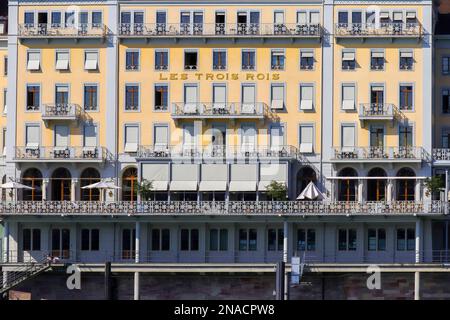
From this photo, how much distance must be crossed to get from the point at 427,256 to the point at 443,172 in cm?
505

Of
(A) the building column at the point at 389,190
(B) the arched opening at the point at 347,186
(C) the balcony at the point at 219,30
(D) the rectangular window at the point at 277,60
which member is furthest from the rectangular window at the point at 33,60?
(A) the building column at the point at 389,190

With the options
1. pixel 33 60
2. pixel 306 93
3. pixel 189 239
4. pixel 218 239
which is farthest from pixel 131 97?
pixel 306 93

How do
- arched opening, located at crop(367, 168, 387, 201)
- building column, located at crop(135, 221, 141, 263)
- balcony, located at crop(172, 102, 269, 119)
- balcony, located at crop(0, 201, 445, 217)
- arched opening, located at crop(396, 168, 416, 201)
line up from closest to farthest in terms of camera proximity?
1. balcony, located at crop(0, 201, 445, 217)
2. building column, located at crop(135, 221, 141, 263)
3. arched opening, located at crop(396, 168, 416, 201)
4. arched opening, located at crop(367, 168, 387, 201)
5. balcony, located at crop(172, 102, 269, 119)

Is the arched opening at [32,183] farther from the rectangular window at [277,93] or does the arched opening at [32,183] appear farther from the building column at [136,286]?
the rectangular window at [277,93]

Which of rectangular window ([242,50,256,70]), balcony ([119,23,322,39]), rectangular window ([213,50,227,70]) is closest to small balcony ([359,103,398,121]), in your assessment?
balcony ([119,23,322,39])

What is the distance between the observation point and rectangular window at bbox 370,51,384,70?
6069 centimetres

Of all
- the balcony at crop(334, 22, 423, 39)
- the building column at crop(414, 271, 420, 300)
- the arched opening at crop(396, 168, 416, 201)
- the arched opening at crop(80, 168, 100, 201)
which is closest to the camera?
the building column at crop(414, 271, 420, 300)

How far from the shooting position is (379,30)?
60.4 metres

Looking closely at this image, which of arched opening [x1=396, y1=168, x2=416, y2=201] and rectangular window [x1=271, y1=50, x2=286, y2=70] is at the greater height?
rectangular window [x1=271, y1=50, x2=286, y2=70]

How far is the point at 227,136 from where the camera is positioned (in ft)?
200

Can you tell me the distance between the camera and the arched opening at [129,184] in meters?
61.0

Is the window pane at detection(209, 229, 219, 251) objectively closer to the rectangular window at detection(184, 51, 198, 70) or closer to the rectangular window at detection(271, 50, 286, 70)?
the rectangular window at detection(184, 51, 198, 70)

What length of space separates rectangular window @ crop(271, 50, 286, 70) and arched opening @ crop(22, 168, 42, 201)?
1475cm
